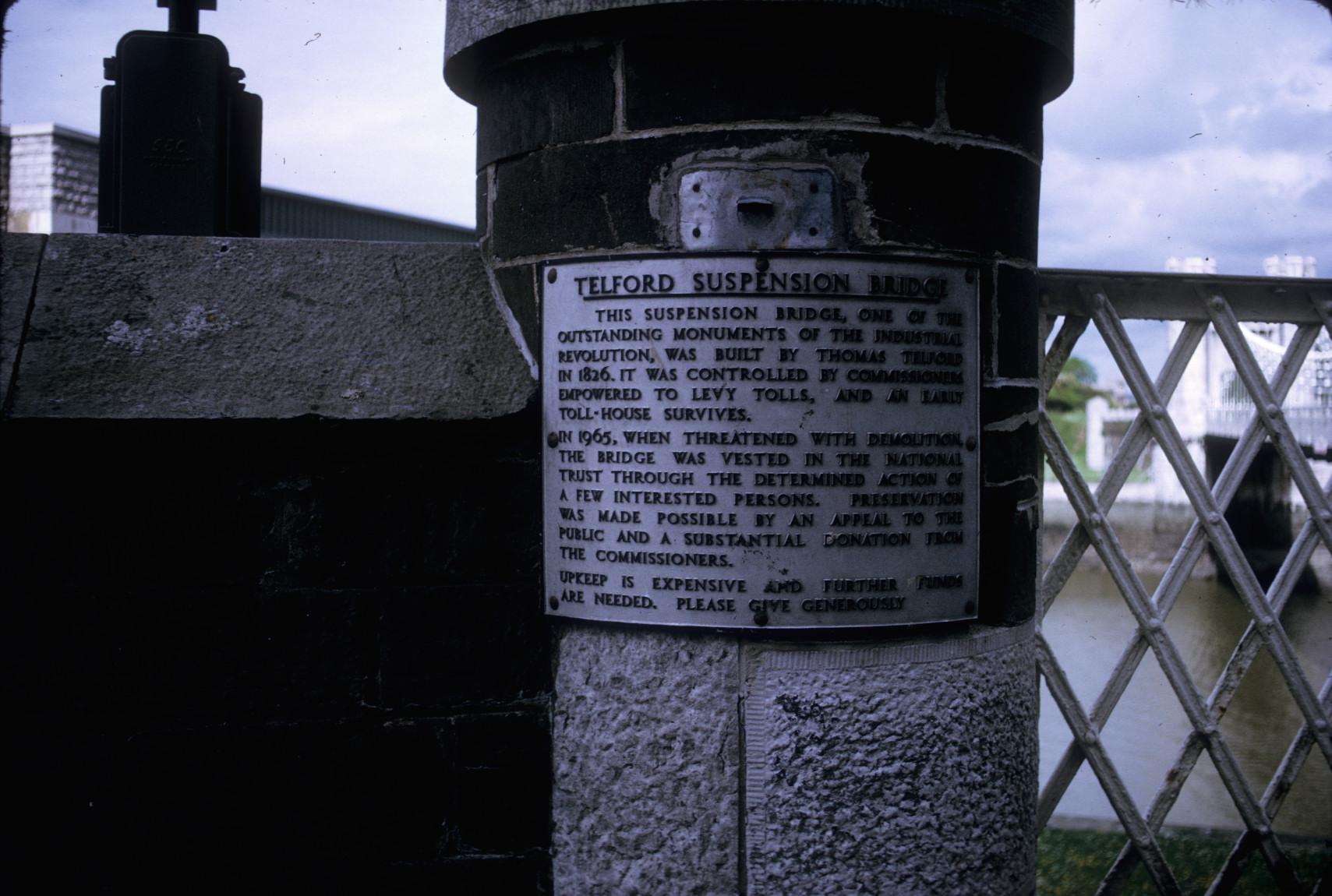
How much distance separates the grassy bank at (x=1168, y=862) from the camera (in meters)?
4.18

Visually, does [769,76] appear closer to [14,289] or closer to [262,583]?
[262,583]

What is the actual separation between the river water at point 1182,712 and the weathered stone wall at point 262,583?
7.63 ft

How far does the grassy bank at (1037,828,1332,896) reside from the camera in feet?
13.7

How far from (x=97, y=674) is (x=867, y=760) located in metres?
1.59

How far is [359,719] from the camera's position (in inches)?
88.7

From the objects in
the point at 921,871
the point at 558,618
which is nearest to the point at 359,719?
the point at 558,618

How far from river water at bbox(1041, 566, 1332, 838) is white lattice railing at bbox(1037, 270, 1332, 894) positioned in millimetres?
389

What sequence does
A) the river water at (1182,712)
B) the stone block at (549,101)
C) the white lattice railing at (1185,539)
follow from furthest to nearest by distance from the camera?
1. the river water at (1182,712)
2. the white lattice railing at (1185,539)
3. the stone block at (549,101)

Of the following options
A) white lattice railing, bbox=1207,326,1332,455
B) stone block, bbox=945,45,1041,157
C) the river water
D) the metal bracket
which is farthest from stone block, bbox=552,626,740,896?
white lattice railing, bbox=1207,326,1332,455

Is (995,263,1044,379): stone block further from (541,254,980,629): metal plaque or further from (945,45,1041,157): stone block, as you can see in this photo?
(945,45,1041,157): stone block

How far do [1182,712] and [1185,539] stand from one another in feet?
26.5

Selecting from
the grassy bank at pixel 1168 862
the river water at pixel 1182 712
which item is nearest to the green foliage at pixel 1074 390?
the river water at pixel 1182 712

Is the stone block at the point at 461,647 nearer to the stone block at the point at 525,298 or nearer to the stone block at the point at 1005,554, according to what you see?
the stone block at the point at 525,298

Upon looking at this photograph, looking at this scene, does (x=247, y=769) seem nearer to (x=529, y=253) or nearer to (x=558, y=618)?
(x=558, y=618)
